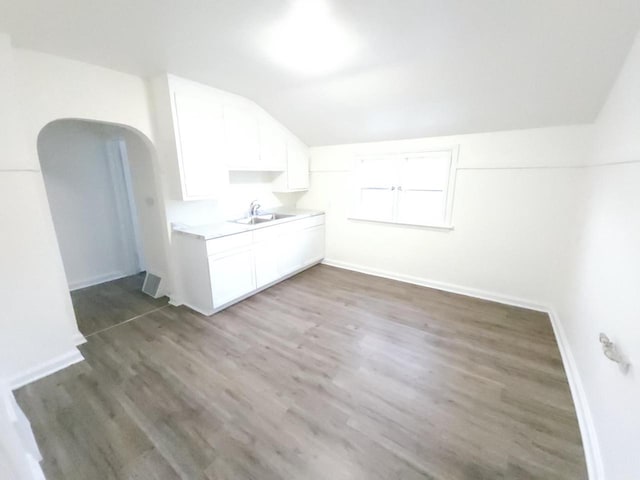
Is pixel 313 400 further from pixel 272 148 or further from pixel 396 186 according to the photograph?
pixel 272 148

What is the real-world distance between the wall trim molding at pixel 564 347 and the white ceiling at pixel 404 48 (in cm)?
198

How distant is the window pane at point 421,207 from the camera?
349 centimetres

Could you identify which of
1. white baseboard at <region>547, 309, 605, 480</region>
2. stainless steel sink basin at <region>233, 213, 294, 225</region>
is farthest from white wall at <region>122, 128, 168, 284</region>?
white baseboard at <region>547, 309, 605, 480</region>

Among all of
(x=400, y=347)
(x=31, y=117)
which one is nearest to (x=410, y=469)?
(x=400, y=347)

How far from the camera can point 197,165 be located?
277 centimetres

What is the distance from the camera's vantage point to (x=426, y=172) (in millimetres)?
3510

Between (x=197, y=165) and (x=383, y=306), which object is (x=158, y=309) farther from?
(x=383, y=306)

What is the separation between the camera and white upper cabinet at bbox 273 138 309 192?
4039 millimetres

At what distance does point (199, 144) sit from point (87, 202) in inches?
84.3

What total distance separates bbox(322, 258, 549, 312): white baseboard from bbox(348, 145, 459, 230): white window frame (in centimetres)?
78

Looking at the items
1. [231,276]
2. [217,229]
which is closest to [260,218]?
[217,229]

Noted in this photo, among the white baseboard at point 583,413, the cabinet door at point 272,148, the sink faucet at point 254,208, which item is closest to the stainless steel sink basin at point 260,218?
the sink faucet at point 254,208

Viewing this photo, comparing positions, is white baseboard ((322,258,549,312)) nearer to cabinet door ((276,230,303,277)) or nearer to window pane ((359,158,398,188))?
cabinet door ((276,230,303,277))

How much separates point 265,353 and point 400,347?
1239 millimetres
